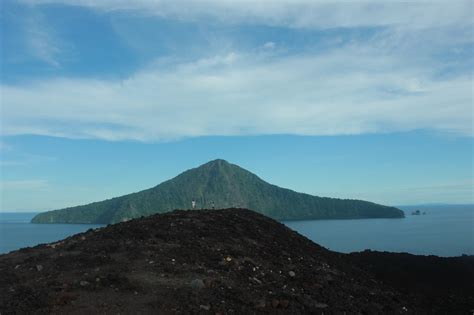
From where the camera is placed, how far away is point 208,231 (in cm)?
1661

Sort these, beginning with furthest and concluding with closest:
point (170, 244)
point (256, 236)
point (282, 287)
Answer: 1. point (256, 236)
2. point (170, 244)
3. point (282, 287)

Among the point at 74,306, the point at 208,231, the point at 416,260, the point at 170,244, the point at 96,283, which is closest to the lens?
the point at 74,306

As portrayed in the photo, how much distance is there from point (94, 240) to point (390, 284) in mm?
11548

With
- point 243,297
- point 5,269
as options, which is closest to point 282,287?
point 243,297

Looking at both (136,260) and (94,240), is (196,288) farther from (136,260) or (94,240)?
(94,240)

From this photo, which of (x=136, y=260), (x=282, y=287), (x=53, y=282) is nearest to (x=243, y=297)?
(x=282, y=287)

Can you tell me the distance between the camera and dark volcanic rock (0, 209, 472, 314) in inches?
396

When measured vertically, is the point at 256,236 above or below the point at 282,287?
above

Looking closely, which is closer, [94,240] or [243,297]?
[243,297]

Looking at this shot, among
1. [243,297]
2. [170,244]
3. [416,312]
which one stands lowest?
[416,312]

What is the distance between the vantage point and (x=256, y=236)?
17953mm

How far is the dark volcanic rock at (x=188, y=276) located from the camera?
33.0ft

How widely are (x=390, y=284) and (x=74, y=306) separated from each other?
13.3 m

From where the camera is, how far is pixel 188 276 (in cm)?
1175
